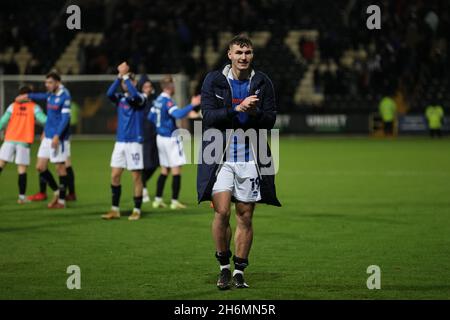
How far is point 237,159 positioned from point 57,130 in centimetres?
769

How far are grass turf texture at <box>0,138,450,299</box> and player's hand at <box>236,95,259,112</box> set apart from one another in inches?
65.2

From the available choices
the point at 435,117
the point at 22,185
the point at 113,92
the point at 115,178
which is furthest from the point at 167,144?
the point at 435,117

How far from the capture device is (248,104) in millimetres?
8156

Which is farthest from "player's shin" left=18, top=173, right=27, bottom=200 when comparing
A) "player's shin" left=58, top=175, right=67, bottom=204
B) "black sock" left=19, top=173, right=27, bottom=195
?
"player's shin" left=58, top=175, right=67, bottom=204

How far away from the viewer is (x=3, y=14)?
4047 cm

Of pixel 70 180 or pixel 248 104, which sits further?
pixel 70 180

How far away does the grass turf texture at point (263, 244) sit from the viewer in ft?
28.5

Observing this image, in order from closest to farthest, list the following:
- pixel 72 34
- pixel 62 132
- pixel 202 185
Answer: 1. pixel 202 185
2. pixel 62 132
3. pixel 72 34

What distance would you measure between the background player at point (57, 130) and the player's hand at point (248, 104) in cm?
773

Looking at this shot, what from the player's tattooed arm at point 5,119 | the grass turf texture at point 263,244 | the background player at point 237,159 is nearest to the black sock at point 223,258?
the background player at point 237,159

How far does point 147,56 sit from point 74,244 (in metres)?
29.2

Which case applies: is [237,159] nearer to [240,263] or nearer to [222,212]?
[222,212]
